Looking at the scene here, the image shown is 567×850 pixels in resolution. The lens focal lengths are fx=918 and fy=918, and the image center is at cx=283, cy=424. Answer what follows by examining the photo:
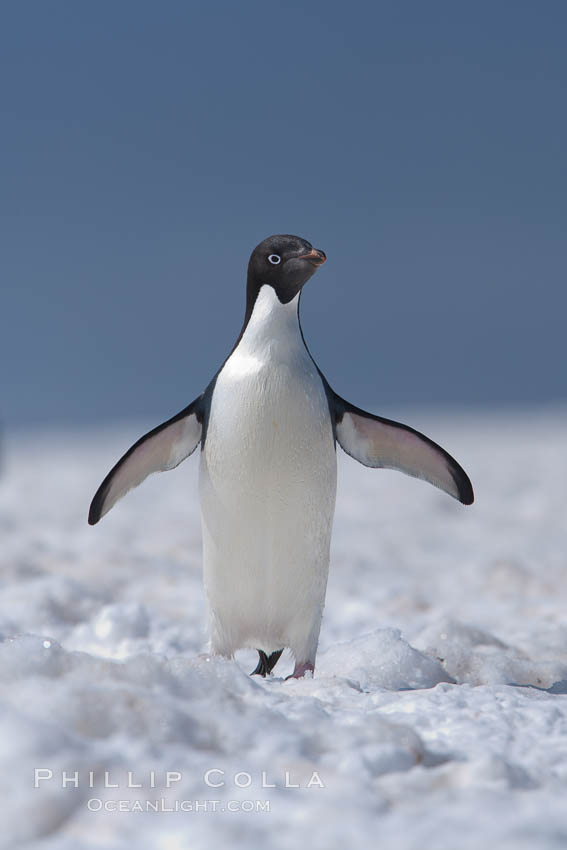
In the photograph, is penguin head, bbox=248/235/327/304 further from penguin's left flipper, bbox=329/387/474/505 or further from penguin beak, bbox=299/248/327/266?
penguin's left flipper, bbox=329/387/474/505

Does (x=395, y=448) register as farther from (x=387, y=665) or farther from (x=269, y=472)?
(x=387, y=665)

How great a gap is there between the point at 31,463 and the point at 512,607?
15752 mm

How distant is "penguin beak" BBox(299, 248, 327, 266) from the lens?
364 centimetres

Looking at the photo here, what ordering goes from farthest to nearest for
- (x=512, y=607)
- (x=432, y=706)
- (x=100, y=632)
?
(x=512, y=607) → (x=100, y=632) → (x=432, y=706)

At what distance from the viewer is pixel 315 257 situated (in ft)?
12.0

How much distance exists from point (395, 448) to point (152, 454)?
1.05m

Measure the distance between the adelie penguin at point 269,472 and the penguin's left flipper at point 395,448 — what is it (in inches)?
1.0

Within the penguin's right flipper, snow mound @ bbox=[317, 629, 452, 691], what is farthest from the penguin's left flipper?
snow mound @ bbox=[317, 629, 452, 691]

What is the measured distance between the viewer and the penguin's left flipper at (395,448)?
3906mm

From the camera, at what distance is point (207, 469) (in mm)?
3678

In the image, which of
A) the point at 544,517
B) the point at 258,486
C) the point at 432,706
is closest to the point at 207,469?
the point at 258,486

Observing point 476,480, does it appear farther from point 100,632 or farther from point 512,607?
point 100,632

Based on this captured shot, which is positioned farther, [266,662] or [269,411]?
[266,662]

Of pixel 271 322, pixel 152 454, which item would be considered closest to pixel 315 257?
pixel 271 322
